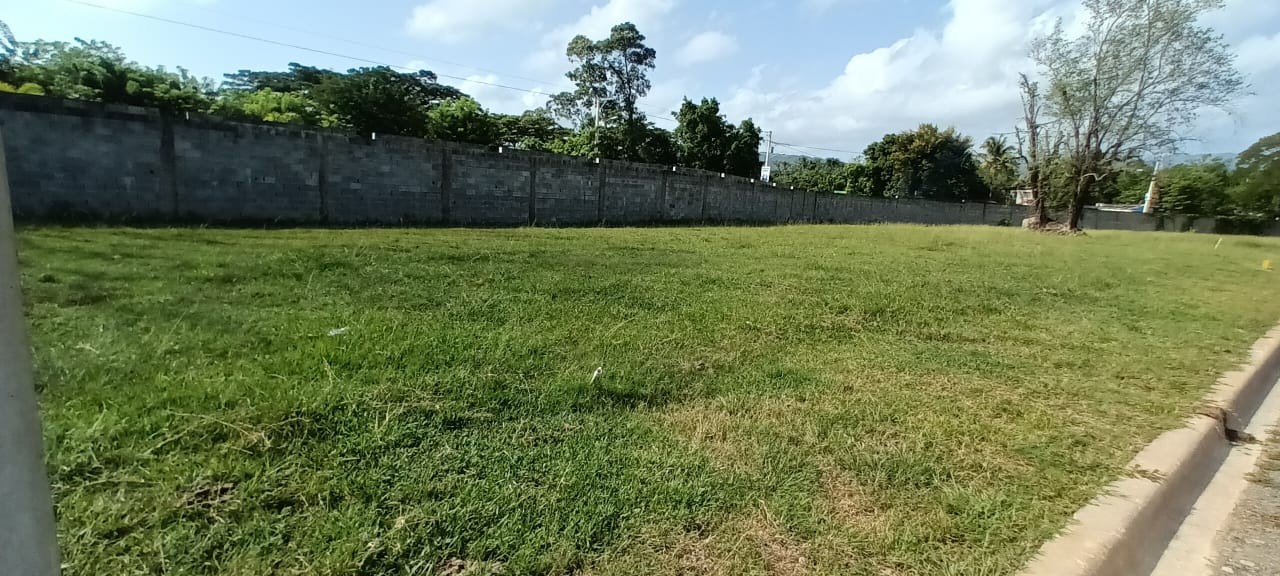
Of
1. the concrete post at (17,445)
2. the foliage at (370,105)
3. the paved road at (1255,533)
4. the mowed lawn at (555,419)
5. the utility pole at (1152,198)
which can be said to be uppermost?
the foliage at (370,105)

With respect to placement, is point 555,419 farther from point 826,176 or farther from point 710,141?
point 826,176

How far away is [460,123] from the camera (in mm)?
26594

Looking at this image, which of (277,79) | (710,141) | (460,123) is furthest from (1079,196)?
(277,79)

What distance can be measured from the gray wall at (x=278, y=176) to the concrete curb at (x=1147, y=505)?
1297cm

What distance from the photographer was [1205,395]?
391 centimetres

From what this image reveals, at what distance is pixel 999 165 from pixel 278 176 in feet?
114

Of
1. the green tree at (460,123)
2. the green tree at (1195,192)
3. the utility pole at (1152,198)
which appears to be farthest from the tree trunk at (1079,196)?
the green tree at (1195,192)

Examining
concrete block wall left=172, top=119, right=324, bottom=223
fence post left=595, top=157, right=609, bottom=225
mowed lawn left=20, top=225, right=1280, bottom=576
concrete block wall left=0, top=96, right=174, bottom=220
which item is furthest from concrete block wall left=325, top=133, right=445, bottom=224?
mowed lawn left=20, top=225, right=1280, bottom=576

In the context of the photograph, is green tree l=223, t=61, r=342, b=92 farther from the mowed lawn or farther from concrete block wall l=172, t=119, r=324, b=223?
the mowed lawn

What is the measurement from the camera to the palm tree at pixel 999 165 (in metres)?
31.0

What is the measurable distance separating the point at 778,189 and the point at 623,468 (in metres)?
23.6

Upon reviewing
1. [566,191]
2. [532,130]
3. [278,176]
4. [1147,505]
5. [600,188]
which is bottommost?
[1147,505]

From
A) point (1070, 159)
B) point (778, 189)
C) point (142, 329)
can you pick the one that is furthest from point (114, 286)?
point (1070, 159)

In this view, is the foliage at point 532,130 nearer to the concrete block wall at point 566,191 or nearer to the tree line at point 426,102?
the tree line at point 426,102
